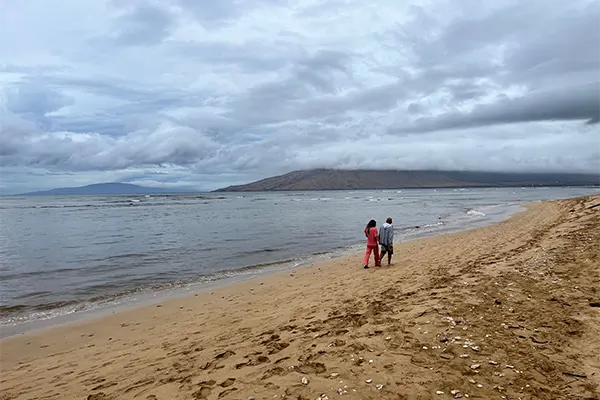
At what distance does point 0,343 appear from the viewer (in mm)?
9891

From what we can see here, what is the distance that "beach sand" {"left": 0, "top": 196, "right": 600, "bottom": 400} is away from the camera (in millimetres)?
4938

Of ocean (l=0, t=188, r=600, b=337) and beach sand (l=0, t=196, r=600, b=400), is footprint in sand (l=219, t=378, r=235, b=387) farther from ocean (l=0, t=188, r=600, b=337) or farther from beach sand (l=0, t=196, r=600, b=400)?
ocean (l=0, t=188, r=600, b=337)

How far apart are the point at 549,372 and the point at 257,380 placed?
3.65m

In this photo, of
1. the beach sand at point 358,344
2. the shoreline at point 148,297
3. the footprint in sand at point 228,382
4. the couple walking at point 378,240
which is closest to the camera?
the beach sand at point 358,344

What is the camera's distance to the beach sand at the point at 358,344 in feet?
16.2

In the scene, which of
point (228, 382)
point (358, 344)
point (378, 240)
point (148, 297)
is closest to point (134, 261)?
point (148, 297)

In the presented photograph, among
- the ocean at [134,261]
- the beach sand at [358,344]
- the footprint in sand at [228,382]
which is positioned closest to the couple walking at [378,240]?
the ocean at [134,261]

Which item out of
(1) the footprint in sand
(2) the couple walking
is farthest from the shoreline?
(1) the footprint in sand

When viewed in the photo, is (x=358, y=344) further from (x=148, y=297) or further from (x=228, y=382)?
(x=148, y=297)

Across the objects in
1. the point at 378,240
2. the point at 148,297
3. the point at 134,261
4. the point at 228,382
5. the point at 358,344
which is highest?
the point at 378,240

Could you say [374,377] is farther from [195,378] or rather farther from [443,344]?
[195,378]

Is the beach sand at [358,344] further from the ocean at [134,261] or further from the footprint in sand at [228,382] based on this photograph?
the ocean at [134,261]

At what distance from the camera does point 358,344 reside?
20.0ft

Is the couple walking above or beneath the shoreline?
above
